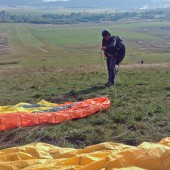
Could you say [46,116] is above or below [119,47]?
below

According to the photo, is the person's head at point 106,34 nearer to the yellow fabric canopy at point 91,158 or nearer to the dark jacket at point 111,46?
the dark jacket at point 111,46

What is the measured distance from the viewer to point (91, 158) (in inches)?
197

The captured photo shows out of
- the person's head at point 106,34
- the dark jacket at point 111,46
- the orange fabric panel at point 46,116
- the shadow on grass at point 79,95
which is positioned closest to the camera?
the orange fabric panel at point 46,116

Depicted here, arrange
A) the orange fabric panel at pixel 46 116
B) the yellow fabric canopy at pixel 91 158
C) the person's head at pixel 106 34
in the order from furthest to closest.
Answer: the person's head at pixel 106 34, the orange fabric panel at pixel 46 116, the yellow fabric canopy at pixel 91 158

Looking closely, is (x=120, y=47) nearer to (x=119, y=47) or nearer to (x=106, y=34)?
(x=119, y=47)

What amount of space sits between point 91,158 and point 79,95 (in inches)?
269

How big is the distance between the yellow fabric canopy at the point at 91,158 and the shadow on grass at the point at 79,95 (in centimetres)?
525

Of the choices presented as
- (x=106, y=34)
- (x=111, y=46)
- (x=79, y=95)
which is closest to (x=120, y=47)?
(x=111, y=46)

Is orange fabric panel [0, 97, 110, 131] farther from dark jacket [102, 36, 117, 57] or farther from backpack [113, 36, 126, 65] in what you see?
backpack [113, 36, 126, 65]

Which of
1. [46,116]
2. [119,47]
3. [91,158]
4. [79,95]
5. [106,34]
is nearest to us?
[91,158]

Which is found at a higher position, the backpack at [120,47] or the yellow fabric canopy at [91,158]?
the backpack at [120,47]

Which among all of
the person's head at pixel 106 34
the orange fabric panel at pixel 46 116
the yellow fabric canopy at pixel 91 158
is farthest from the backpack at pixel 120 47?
the yellow fabric canopy at pixel 91 158

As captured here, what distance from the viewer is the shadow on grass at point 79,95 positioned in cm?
1140

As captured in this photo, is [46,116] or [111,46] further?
[111,46]
